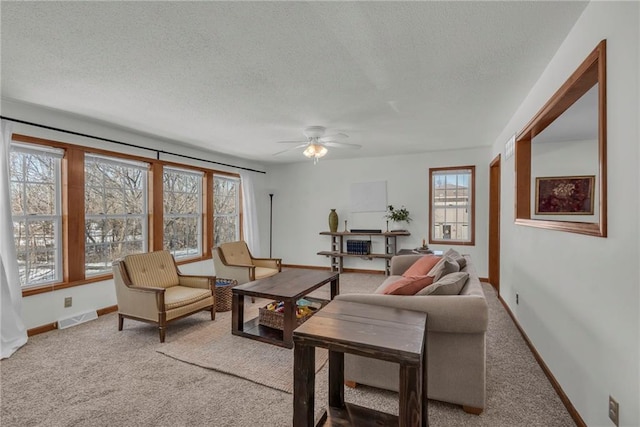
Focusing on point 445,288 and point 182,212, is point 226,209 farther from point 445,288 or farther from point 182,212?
point 445,288

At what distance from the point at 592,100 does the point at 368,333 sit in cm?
307

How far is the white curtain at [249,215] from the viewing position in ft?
20.3

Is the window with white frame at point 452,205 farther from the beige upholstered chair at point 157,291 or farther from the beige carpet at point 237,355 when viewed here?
the beige upholstered chair at point 157,291

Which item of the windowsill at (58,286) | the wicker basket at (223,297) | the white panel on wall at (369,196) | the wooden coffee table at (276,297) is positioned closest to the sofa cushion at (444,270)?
the wooden coffee table at (276,297)

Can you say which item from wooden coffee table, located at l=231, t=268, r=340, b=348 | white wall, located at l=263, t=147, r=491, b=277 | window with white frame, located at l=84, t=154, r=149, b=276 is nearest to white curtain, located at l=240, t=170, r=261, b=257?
white wall, located at l=263, t=147, r=491, b=277

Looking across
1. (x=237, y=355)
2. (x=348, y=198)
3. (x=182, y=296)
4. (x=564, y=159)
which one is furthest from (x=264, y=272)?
(x=564, y=159)

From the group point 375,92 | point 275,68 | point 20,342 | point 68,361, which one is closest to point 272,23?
point 275,68

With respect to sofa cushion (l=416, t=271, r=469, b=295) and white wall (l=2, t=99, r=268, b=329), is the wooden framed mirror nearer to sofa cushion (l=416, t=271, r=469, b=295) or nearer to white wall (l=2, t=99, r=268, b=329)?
sofa cushion (l=416, t=271, r=469, b=295)

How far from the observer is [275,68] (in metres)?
2.35

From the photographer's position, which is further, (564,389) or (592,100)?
(592,100)

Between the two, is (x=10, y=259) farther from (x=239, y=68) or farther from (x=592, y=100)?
(x=592, y=100)

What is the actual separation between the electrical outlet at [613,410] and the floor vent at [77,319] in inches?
183

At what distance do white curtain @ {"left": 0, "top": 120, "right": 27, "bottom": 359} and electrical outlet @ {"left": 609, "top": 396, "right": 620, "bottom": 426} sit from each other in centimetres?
441

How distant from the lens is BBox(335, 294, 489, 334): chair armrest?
5.83ft
